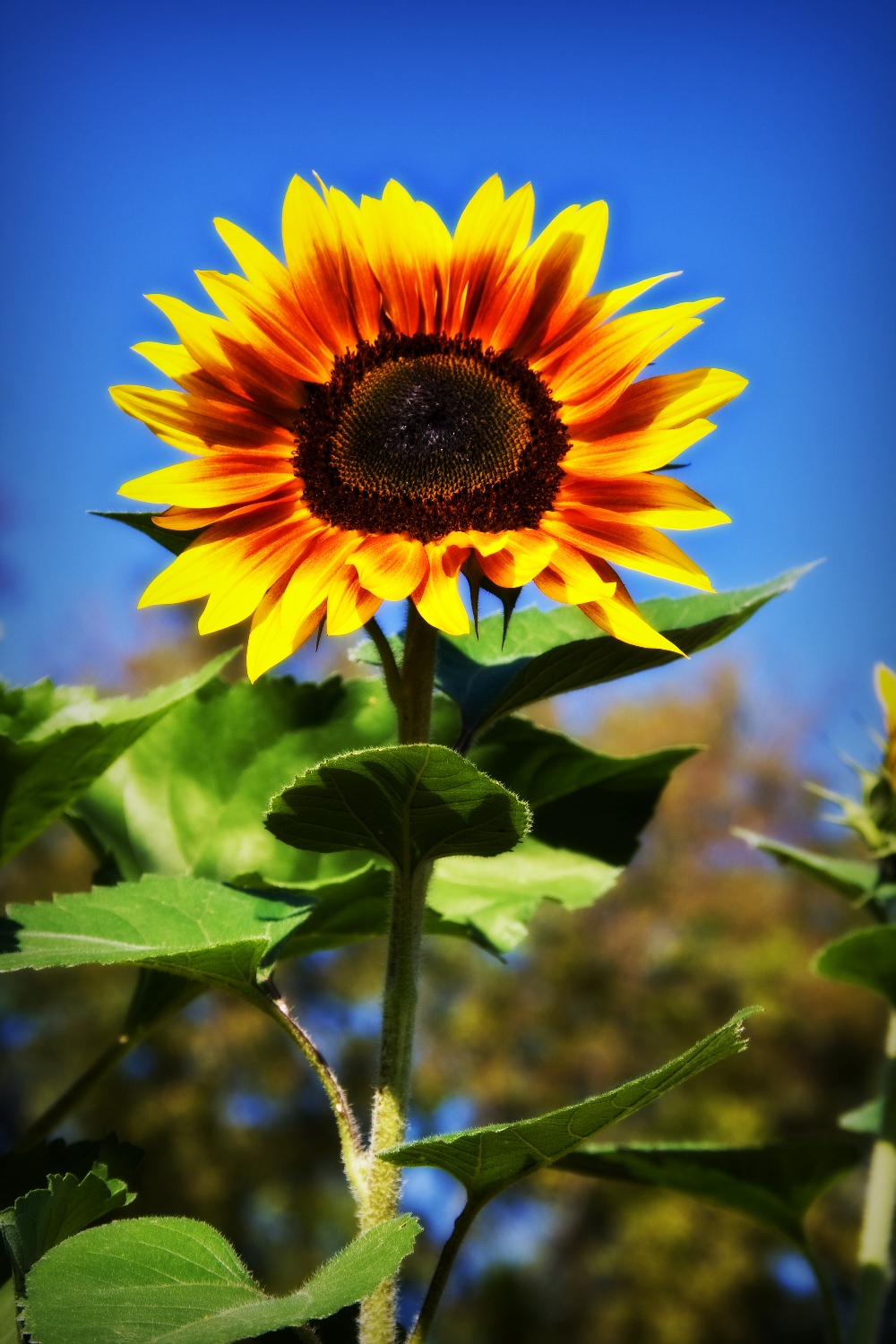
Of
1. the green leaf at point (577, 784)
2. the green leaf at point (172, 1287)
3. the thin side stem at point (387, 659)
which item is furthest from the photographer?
the green leaf at point (577, 784)

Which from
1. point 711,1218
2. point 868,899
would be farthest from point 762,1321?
point 868,899

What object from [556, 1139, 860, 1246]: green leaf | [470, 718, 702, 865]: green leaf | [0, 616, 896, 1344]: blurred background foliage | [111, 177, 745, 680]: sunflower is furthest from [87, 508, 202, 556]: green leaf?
[0, 616, 896, 1344]: blurred background foliage

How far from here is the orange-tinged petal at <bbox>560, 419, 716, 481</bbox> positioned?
71 cm

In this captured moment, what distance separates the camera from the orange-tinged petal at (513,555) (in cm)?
65

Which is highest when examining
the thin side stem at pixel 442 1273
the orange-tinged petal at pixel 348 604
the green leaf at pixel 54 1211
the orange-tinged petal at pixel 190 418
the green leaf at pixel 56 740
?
the orange-tinged petal at pixel 190 418

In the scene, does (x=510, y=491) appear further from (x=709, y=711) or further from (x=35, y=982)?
(x=709, y=711)

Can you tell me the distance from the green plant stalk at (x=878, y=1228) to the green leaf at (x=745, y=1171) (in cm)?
3

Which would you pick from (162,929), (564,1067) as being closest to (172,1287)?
(162,929)

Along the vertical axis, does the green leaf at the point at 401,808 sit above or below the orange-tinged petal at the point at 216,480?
below

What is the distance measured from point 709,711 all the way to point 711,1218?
669 cm

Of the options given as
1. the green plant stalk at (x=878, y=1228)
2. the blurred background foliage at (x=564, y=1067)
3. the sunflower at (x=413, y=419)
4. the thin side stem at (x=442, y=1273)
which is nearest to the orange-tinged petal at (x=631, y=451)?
the sunflower at (x=413, y=419)

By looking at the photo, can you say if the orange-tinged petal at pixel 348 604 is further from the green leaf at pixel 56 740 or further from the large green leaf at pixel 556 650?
the green leaf at pixel 56 740

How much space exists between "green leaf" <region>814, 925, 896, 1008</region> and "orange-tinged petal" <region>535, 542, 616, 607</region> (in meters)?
0.53

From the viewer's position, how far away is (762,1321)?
11.0 m
